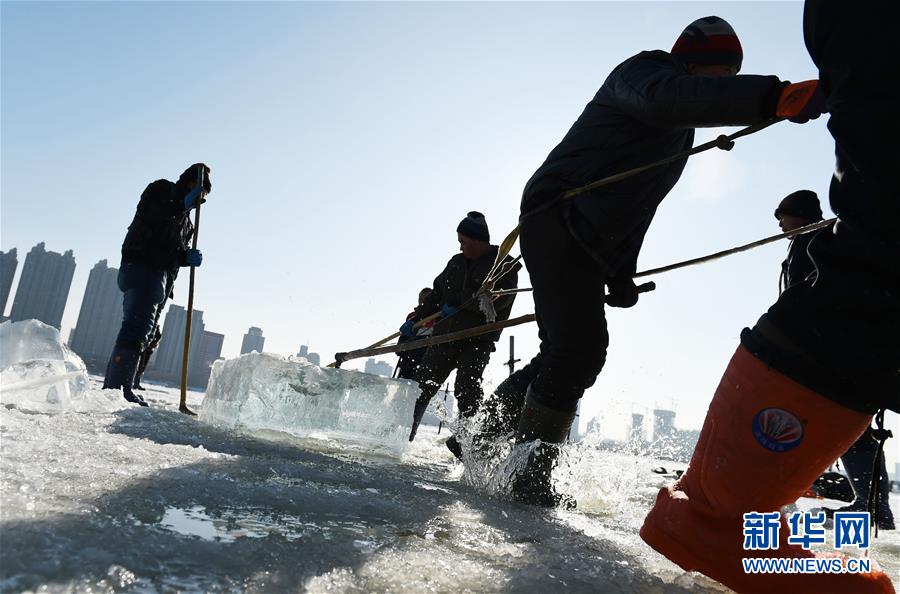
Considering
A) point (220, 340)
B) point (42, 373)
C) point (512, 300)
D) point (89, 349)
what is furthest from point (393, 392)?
point (89, 349)

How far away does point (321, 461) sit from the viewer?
7.68 feet

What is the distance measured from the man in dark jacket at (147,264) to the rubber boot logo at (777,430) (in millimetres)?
4389

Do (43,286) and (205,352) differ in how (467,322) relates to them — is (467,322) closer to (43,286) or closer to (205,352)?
(205,352)

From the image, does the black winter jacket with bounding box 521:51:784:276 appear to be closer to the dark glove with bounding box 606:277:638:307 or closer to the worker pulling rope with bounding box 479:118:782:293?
the worker pulling rope with bounding box 479:118:782:293

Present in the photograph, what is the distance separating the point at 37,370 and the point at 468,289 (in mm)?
3084

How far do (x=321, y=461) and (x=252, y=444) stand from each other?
21.1 inches

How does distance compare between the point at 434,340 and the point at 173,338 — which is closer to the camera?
the point at 434,340

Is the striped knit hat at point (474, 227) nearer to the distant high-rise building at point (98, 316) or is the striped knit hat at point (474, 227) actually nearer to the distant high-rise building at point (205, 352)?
the distant high-rise building at point (205, 352)

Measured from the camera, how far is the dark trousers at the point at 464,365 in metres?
4.60

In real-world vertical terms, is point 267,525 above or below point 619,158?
below

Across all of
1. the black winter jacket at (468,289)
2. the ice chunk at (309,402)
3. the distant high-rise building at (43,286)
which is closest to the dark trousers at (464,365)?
the black winter jacket at (468,289)

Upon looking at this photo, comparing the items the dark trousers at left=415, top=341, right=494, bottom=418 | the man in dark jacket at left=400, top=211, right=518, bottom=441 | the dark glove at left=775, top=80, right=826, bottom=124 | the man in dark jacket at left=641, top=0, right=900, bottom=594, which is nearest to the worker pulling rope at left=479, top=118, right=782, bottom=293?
the dark glove at left=775, top=80, right=826, bottom=124

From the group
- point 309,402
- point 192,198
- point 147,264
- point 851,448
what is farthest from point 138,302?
point 851,448

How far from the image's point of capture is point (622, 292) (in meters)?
2.52
